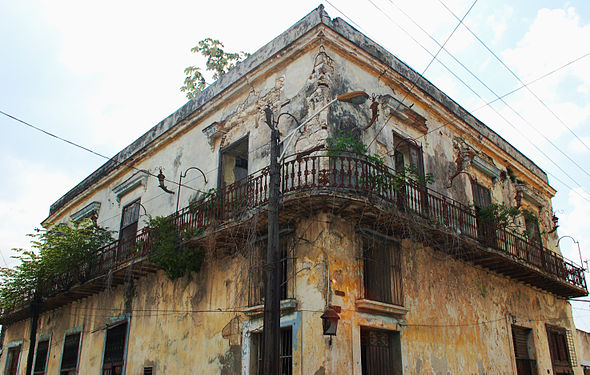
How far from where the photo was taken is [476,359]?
34.0 ft

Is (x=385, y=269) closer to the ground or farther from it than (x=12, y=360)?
farther from it

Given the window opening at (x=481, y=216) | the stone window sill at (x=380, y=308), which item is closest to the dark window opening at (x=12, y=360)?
the stone window sill at (x=380, y=308)

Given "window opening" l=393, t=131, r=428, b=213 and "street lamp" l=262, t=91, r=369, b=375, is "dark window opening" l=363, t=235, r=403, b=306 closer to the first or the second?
"window opening" l=393, t=131, r=428, b=213

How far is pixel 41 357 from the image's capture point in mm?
15438

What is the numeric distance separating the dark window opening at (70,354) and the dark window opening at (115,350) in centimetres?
152

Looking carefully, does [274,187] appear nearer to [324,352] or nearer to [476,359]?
[324,352]

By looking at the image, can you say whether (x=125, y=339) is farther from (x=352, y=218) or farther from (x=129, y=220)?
(x=352, y=218)

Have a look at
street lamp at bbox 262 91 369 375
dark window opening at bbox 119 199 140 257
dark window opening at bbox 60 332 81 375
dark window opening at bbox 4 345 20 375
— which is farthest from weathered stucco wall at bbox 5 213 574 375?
dark window opening at bbox 4 345 20 375

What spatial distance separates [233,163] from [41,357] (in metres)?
9.39

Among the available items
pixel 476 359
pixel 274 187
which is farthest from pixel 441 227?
pixel 274 187

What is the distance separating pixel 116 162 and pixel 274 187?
34.1ft

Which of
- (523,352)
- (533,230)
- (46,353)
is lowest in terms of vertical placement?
(523,352)

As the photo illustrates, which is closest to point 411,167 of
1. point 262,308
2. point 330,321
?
point 262,308

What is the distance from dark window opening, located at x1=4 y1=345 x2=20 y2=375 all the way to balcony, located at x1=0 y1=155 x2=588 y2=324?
557cm
